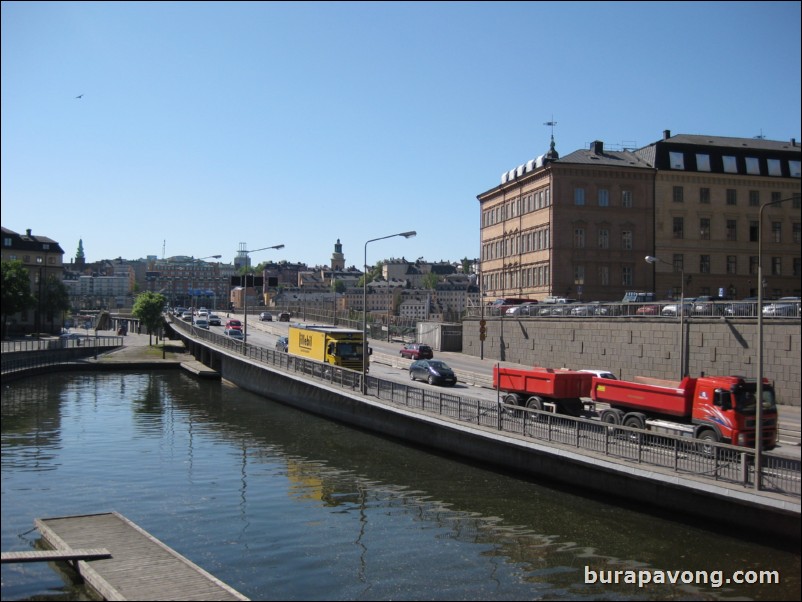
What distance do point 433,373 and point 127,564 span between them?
30.6 m

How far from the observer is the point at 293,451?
1375 inches

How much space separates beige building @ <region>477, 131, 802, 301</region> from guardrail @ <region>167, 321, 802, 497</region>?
21106mm

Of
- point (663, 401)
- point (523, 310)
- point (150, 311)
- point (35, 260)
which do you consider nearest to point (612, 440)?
point (663, 401)

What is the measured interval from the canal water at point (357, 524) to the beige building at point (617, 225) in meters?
25.9

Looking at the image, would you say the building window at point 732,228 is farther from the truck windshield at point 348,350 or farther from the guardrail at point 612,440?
the truck windshield at point 348,350

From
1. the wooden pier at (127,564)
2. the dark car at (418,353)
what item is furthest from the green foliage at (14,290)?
the wooden pier at (127,564)

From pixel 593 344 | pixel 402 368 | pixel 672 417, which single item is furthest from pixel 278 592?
pixel 402 368

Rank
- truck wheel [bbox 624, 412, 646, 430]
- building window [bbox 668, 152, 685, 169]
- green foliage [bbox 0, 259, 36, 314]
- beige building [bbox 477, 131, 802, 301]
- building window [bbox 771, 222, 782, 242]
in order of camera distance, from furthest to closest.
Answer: green foliage [bbox 0, 259, 36, 314] → building window [bbox 668, 152, 685, 169] → beige building [bbox 477, 131, 802, 301] → truck wheel [bbox 624, 412, 646, 430] → building window [bbox 771, 222, 782, 242]

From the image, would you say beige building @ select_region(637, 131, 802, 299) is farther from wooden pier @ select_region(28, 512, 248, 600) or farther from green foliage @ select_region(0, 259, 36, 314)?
green foliage @ select_region(0, 259, 36, 314)

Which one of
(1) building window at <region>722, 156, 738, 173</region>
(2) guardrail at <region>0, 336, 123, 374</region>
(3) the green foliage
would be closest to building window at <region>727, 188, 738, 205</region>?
(1) building window at <region>722, 156, 738, 173</region>

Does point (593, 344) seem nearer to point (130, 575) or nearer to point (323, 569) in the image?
point (323, 569)

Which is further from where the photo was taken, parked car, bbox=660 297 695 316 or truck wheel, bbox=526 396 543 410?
parked car, bbox=660 297 695 316

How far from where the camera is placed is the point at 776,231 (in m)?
24.4

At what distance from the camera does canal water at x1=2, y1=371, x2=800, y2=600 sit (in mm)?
17406
